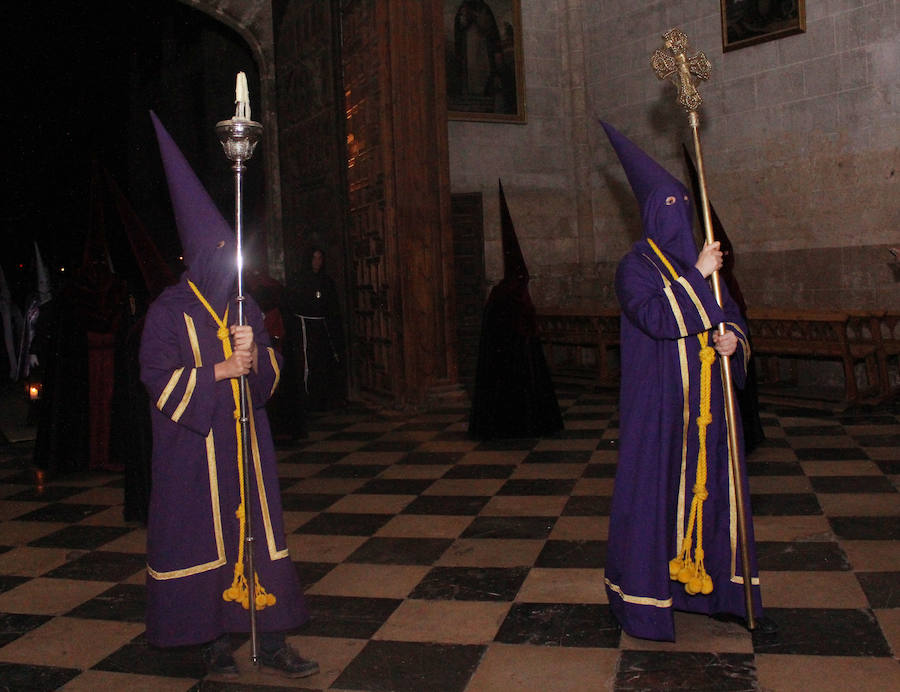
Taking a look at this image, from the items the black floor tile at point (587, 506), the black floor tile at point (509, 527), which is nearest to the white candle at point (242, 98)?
the black floor tile at point (509, 527)

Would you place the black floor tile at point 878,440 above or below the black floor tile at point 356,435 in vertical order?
below

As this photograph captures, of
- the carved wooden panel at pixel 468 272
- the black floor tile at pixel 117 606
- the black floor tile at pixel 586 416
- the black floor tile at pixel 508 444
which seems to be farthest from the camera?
the carved wooden panel at pixel 468 272

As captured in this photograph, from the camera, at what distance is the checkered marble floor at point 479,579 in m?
3.16

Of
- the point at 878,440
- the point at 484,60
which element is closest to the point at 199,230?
the point at 878,440

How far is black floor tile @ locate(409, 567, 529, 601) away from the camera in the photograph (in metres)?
3.93

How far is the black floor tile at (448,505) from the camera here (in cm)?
538

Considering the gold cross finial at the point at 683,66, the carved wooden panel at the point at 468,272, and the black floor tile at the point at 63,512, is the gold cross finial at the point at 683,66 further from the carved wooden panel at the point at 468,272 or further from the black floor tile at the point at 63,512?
the carved wooden panel at the point at 468,272

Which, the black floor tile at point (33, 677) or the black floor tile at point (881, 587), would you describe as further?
the black floor tile at point (881, 587)

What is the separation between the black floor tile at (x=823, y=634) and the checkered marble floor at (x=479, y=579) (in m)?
0.01

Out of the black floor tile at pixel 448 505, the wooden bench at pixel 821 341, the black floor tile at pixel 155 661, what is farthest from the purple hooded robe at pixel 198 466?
the wooden bench at pixel 821 341

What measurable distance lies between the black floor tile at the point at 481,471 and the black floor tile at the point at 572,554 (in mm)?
1632

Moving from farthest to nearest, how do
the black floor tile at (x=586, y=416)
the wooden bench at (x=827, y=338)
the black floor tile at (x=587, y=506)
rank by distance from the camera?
the black floor tile at (x=586, y=416) < the wooden bench at (x=827, y=338) < the black floor tile at (x=587, y=506)

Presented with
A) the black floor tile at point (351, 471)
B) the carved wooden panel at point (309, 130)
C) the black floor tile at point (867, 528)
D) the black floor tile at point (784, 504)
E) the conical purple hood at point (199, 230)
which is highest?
the carved wooden panel at point (309, 130)

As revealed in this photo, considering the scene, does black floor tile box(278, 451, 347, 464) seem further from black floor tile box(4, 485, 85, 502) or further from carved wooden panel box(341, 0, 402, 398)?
carved wooden panel box(341, 0, 402, 398)
